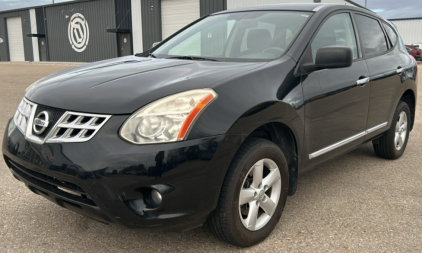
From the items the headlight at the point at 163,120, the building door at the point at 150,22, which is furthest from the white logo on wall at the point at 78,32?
the headlight at the point at 163,120

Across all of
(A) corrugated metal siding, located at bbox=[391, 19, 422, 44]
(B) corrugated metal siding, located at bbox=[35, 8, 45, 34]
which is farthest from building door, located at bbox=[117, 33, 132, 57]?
(A) corrugated metal siding, located at bbox=[391, 19, 422, 44]

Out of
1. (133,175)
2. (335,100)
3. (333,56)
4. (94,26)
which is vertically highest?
(94,26)

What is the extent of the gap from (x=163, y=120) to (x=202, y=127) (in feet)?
0.68

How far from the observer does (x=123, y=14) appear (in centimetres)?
2970

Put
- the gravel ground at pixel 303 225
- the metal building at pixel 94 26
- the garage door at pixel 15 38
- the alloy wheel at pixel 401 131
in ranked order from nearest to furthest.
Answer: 1. the gravel ground at pixel 303 225
2. the alloy wheel at pixel 401 131
3. the metal building at pixel 94 26
4. the garage door at pixel 15 38

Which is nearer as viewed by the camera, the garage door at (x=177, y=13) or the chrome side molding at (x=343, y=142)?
the chrome side molding at (x=343, y=142)

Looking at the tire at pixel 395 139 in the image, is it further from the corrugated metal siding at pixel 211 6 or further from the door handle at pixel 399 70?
the corrugated metal siding at pixel 211 6

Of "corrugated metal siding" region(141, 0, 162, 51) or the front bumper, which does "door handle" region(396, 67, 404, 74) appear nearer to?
the front bumper

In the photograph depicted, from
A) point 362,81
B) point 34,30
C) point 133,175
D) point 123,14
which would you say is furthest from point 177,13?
point 133,175

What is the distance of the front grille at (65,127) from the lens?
1981 mm

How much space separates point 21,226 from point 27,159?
858 mm

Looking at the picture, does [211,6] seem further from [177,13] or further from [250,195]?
[250,195]

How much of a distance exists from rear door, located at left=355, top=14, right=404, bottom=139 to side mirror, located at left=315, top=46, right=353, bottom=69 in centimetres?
91

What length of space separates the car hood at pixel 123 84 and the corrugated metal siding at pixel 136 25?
26.7 meters
